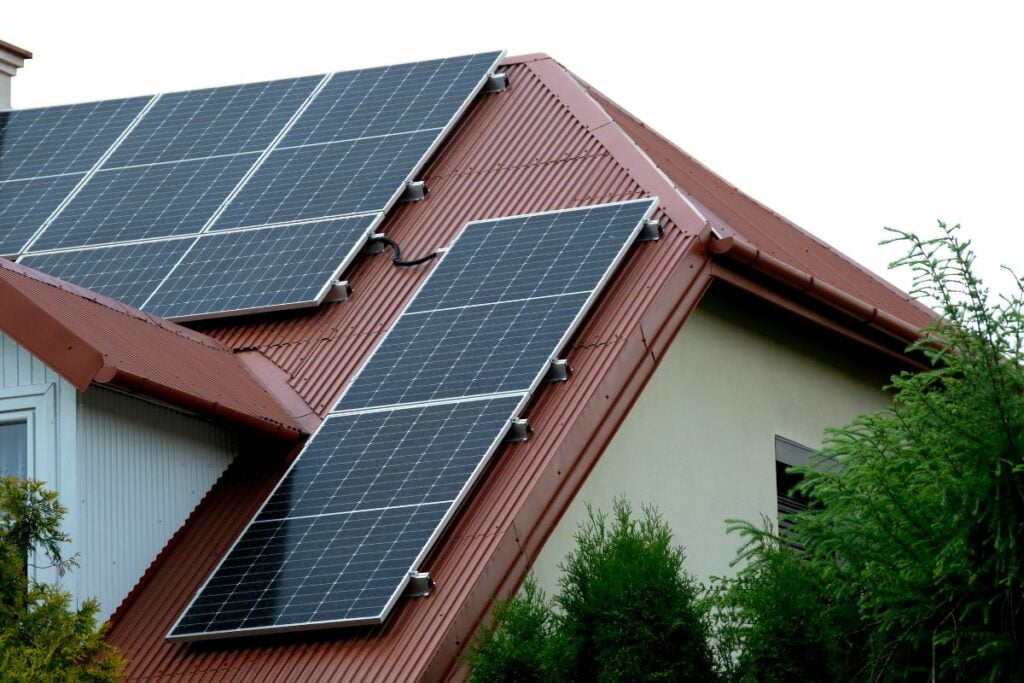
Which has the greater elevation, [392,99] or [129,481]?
[392,99]

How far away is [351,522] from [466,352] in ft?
6.26

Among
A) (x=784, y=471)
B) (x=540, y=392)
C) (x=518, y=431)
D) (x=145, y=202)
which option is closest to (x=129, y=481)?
(x=518, y=431)

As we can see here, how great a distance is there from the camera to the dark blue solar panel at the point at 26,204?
64.5 feet

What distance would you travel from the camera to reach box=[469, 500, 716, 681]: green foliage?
1311 centimetres

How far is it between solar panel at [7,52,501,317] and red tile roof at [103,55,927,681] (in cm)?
33

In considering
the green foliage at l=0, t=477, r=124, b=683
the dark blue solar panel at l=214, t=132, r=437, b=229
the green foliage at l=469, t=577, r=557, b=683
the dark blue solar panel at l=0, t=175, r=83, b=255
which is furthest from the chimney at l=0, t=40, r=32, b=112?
the green foliage at l=469, t=577, r=557, b=683

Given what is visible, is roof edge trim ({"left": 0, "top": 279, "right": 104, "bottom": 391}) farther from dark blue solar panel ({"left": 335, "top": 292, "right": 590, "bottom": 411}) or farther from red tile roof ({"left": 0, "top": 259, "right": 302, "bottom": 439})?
dark blue solar panel ({"left": 335, "top": 292, "right": 590, "bottom": 411})

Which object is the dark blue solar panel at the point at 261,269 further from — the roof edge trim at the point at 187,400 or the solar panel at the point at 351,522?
the solar panel at the point at 351,522

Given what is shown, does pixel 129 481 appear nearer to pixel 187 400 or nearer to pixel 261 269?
pixel 187 400

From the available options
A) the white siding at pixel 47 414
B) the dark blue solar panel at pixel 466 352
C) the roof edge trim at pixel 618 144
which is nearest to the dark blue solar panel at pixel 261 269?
the dark blue solar panel at pixel 466 352

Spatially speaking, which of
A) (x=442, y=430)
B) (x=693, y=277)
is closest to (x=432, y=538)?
(x=442, y=430)

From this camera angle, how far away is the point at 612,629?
1322cm

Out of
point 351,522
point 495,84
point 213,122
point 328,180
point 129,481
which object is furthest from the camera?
point 213,122

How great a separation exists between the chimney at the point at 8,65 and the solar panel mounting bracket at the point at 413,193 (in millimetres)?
6425
